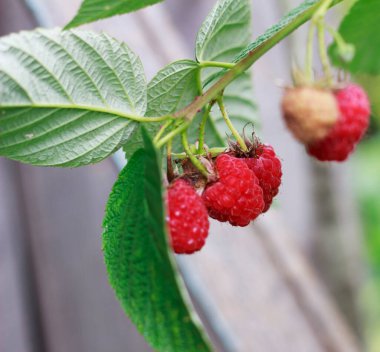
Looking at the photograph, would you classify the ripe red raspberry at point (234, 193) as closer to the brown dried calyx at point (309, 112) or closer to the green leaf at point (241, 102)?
the brown dried calyx at point (309, 112)

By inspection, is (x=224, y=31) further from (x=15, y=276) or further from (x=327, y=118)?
(x=15, y=276)

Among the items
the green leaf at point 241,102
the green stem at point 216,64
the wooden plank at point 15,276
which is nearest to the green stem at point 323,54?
the green stem at point 216,64

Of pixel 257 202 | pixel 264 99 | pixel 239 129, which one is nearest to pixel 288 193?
pixel 264 99

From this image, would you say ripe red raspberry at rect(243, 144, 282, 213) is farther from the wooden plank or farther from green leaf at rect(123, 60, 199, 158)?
the wooden plank

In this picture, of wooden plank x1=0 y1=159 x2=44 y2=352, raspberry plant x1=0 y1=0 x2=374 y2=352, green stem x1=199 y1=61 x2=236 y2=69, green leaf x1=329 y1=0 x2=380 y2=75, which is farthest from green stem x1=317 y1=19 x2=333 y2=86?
wooden plank x1=0 y1=159 x2=44 y2=352

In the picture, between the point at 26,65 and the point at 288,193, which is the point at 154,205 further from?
the point at 288,193

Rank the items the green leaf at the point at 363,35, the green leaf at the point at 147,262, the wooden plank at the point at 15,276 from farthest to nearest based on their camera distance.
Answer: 1. the wooden plank at the point at 15,276
2. the green leaf at the point at 363,35
3. the green leaf at the point at 147,262

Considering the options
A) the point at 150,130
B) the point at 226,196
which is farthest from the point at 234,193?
the point at 150,130
